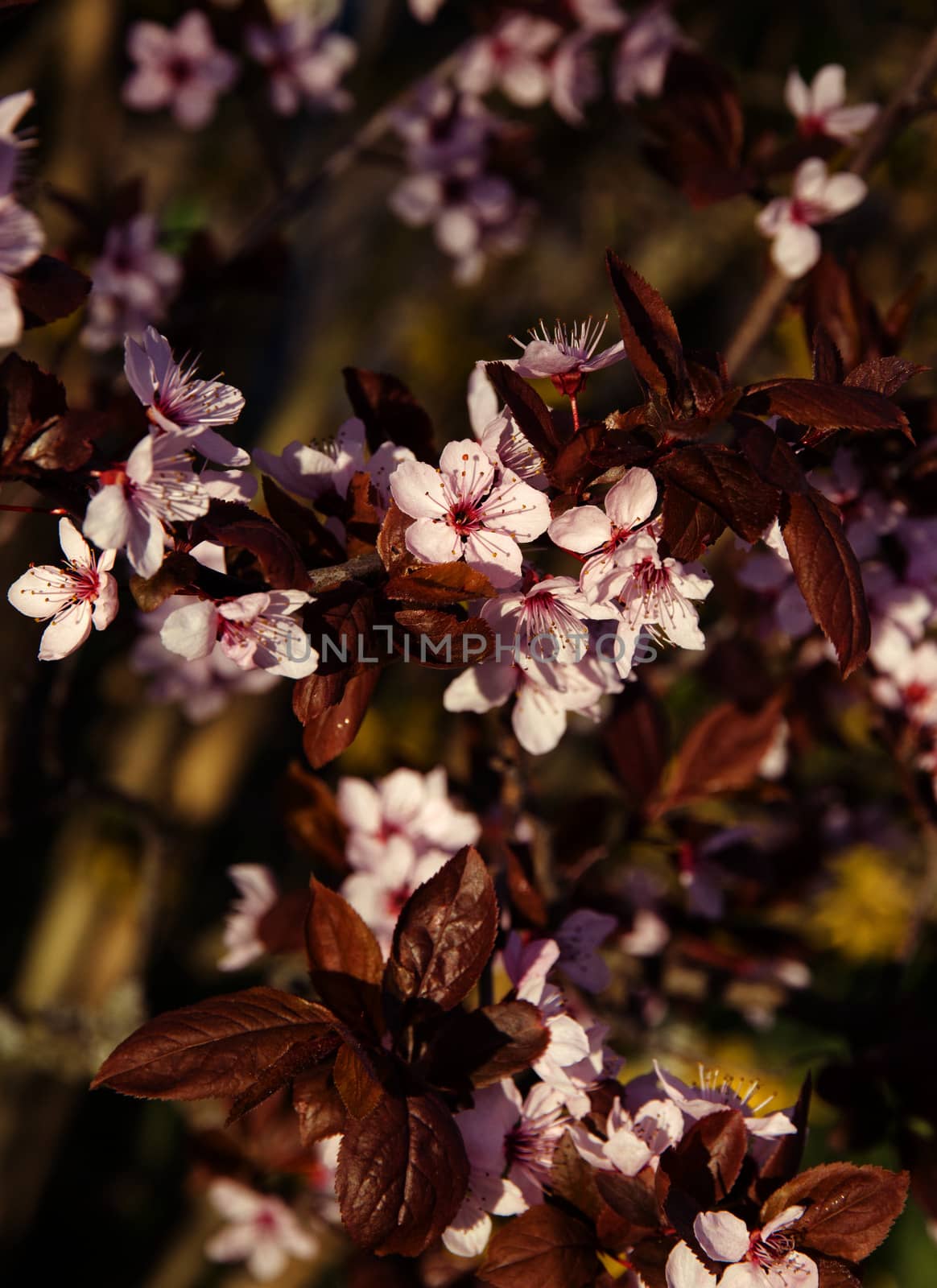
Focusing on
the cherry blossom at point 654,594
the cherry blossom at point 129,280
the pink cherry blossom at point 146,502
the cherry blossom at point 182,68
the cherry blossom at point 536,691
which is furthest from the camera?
the cherry blossom at point 182,68

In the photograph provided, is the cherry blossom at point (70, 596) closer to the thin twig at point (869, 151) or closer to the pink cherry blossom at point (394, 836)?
the pink cherry blossom at point (394, 836)

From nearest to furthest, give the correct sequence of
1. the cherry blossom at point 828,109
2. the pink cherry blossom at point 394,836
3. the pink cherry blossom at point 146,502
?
the pink cherry blossom at point 146,502 → the pink cherry blossom at point 394,836 → the cherry blossom at point 828,109

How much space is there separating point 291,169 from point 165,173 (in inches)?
16.7

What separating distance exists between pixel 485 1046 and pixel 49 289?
0.68m

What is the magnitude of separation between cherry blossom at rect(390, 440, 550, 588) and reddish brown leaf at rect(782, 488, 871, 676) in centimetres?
18

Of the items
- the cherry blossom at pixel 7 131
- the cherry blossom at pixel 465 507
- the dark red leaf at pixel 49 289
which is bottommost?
the cherry blossom at pixel 465 507

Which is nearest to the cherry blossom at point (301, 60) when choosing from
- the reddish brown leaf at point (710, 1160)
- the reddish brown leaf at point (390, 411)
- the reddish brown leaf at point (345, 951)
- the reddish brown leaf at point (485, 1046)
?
the reddish brown leaf at point (390, 411)

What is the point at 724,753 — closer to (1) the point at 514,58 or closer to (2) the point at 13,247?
(2) the point at 13,247

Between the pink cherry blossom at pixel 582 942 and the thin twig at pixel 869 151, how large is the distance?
656mm

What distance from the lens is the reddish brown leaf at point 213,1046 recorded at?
0.70 m

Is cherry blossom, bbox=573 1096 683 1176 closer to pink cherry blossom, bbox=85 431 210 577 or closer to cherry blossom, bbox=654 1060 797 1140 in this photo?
cherry blossom, bbox=654 1060 797 1140

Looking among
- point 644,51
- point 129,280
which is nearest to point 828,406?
point 129,280

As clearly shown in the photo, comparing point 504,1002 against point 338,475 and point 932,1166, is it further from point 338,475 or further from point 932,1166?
point 932,1166

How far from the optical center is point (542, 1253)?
0.77 m
